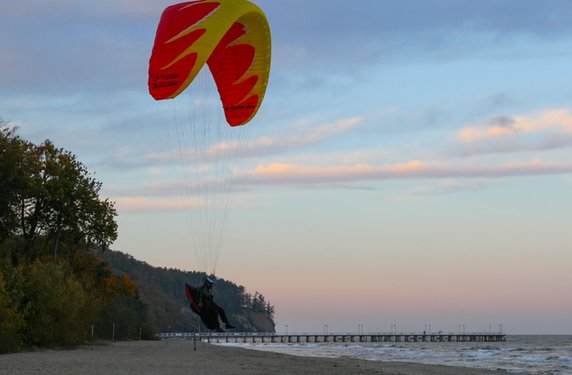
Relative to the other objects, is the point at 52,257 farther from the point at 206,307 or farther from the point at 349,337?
the point at 349,337

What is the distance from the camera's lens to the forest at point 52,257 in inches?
1414

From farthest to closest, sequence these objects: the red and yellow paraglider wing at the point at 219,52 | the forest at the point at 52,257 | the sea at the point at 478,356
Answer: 1. the sea at the point at 478,356
2. the forest at the point at 52,257
3. the red and yellow paraglider wing at the point at 219,52

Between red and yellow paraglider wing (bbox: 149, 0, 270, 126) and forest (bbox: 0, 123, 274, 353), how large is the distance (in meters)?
13.8

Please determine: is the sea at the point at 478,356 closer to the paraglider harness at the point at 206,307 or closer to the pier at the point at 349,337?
the paraglider harness at the point at 206,307

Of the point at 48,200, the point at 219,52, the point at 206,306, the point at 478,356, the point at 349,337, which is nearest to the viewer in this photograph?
the point at 206,306

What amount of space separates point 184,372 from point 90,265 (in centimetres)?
3603

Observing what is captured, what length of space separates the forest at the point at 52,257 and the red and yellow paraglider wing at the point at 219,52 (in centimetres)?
1380

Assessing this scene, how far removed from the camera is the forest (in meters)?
35.9

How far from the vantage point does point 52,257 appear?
5212 cm

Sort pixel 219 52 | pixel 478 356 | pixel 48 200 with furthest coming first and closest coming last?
pixel 478 356 → pixel 48 200 → pixel 219 52

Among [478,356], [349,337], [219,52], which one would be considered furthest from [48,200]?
[349,337]

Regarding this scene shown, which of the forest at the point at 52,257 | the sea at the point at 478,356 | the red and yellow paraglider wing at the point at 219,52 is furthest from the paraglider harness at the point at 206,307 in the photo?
the sea at the point at 478,356

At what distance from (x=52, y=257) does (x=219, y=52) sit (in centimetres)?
3031

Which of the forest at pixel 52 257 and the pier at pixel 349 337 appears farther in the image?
the pier at pixel 349 337
